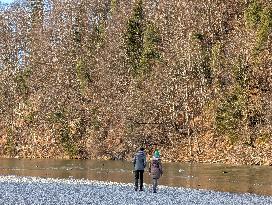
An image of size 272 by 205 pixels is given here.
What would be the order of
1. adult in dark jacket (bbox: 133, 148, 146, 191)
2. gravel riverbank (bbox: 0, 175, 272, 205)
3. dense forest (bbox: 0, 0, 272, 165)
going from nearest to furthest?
1. gravel riverbank (bbox: 0, 175, 272, 205)
2. adult in dark jacket (bbox: 133, 148, 146, 191)
3. dense forest (bbox: 0, 0, 272, 165)

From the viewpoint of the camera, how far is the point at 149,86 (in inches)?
3497

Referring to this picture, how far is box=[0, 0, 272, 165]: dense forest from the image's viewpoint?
2891 inches

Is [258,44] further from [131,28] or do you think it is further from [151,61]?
[131,28]

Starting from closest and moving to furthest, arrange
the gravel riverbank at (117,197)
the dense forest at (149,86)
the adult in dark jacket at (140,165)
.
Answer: the gravel riverbank at (117,197), the adult in dark jacket at (140,165), the dense forest at (149,86)

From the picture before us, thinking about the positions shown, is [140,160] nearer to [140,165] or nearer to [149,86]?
[140,165]

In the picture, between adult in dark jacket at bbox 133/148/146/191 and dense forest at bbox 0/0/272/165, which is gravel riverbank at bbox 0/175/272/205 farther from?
dense forest at bbox 0/0/272/165

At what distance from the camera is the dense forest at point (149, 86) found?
7344cm

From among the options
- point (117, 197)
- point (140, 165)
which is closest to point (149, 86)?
point (140, 165)

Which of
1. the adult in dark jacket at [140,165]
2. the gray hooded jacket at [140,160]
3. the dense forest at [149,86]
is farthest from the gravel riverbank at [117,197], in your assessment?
the dense forest at [149,86]

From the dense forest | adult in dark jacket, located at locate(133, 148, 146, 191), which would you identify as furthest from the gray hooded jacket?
the dense forest

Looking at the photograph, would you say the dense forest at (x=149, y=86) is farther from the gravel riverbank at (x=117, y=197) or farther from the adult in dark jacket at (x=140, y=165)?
the gravel riverbank at (x=117, y=197)

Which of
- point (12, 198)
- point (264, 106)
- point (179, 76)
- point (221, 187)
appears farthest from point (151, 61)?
point (12, 198)

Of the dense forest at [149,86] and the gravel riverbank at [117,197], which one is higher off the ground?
the dense forest at [149,86]

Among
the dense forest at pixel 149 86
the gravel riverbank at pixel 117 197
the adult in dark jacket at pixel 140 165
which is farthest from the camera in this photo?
the dense forest at pixel 149 86
